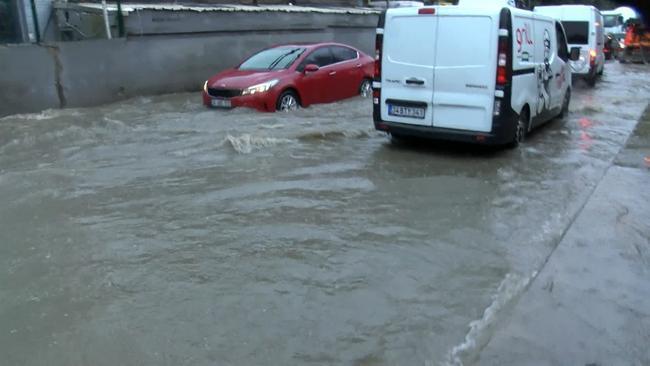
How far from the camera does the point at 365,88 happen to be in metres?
13.9

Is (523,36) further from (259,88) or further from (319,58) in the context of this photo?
(319,58)

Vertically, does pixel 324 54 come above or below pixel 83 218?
above

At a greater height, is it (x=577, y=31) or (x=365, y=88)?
(x=577, y=31)

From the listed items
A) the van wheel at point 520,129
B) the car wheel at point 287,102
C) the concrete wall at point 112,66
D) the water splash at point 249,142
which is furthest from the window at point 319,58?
the van wheel at point 520,129

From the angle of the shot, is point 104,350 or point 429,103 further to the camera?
point 429,103

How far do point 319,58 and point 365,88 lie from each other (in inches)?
67.1

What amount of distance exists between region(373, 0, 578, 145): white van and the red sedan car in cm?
304

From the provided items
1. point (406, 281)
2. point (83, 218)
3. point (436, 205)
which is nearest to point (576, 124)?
point (436, 205)

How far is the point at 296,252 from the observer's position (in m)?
5.20

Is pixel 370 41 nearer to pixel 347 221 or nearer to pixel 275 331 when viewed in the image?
pixel 347 221

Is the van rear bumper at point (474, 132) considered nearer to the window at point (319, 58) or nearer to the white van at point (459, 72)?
the white van at point (459, 72)

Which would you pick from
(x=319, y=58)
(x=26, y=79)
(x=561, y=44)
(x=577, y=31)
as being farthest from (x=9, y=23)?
(x=577, y=31)

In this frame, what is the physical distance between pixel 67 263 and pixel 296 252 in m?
1.81

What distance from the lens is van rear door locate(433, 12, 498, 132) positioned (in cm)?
767
